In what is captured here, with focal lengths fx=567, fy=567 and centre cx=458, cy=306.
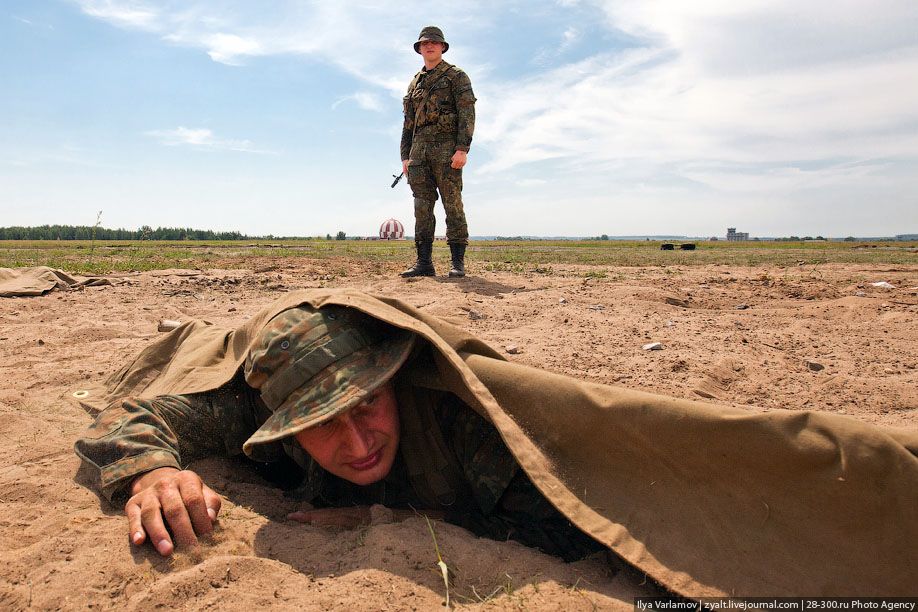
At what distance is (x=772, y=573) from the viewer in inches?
50.5

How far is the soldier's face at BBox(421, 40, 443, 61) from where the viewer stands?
696 cm

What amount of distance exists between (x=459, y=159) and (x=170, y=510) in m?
5.96

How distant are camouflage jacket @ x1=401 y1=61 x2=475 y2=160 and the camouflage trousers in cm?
16

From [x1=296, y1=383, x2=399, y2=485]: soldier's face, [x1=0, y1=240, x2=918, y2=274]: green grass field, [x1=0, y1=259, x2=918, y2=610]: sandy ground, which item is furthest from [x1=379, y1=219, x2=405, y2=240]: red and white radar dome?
[x1=296, y1=383, x2=399, y2=485]: soldier's face

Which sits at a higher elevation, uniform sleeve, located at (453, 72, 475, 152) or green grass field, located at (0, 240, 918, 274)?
uniform sleeve, located at (453, 72, 475, 152)

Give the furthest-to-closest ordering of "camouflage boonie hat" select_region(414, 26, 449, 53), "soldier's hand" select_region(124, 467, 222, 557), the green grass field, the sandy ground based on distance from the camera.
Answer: the green grass field < "camouflage boonie hat" select_region(414, 26, 449, 53) < "soldier's hand" select_region(124, 467, 222, 557) < the sandy ground

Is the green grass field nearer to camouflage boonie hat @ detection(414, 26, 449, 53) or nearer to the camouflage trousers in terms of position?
the camouflage trousers

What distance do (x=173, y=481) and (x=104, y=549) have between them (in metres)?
0.24

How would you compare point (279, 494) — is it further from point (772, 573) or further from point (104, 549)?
point (772, 573)

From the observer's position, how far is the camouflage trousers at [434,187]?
7.16 m

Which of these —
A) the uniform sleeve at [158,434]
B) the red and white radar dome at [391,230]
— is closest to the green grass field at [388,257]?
the uniform sleeve at [158,434]

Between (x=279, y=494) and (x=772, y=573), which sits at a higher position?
(x=772, y=573)

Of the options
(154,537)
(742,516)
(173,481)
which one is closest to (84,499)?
(173,481)

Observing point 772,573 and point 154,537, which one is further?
point 154,537
